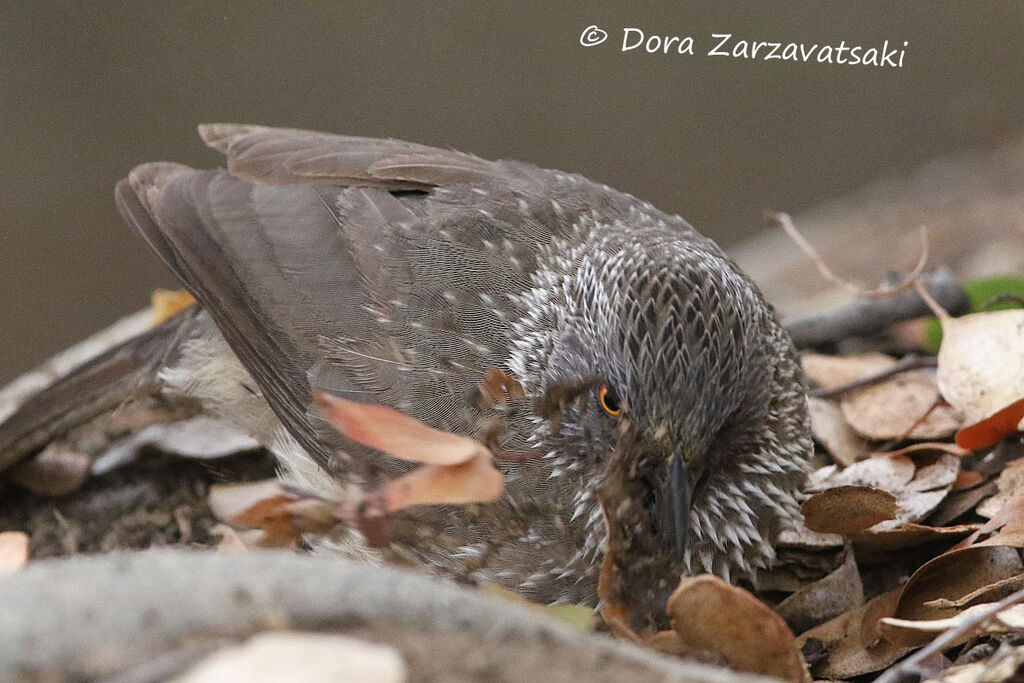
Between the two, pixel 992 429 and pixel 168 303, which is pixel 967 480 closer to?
pixel 992 429

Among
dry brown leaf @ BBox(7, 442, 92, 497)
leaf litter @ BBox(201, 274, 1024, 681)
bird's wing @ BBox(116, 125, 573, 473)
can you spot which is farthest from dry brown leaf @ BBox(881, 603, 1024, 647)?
dry brown leaf @ BBox(7, 442, 92, 497)

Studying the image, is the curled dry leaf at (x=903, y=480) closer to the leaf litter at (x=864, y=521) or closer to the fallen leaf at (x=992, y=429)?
the leaf litter at (x=864, y=521)

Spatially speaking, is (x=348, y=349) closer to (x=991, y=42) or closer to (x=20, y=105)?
(x=20, y=105)

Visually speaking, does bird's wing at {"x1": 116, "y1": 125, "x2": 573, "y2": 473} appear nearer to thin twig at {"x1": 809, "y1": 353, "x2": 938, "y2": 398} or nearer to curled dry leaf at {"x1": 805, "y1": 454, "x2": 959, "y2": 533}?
curled dry leaf at {"x1": 805, "y1": 454, "x2": 959, "y2": 533}

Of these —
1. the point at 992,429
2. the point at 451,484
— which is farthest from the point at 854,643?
the point at 451,484

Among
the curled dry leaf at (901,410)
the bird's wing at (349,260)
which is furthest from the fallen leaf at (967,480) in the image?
the bird's wing at (349,260)
